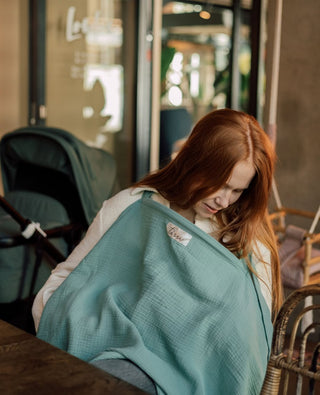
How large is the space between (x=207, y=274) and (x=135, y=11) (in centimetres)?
389

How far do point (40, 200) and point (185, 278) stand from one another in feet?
5.51

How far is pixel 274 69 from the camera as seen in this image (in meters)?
3.32

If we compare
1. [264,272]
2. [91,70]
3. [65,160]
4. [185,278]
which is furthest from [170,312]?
[91,70]

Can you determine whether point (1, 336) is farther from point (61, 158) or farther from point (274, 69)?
point (274, 69)

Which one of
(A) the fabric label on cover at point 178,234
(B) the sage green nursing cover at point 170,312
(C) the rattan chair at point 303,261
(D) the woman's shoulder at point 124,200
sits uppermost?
(D) the woman's shoulder at point 124,200

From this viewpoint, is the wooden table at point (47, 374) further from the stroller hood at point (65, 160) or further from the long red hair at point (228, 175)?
the stroller hood at point (65, 160)

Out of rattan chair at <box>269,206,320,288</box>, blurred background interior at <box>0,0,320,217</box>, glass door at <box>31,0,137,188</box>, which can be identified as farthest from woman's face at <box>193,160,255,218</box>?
glass door at <box>31,0,137,188</box>

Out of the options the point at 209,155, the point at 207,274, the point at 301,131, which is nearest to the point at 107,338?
the point at 207,274

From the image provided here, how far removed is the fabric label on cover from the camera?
5.71 ft

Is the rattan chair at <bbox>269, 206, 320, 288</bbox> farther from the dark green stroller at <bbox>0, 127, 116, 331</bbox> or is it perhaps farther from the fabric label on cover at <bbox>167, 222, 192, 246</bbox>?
the fabric label on cover at <bbox>167, 222, 192, 246</bbox>

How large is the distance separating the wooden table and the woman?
260 millimetres

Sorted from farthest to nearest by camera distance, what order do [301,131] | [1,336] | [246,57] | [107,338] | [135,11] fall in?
[246,57] < [135,11] < [301,131] < [107,338] < [1,336]

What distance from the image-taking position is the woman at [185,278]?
167cm

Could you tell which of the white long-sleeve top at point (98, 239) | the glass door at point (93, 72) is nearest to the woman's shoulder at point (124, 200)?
the white long-sleeve top at point (98, 239)
